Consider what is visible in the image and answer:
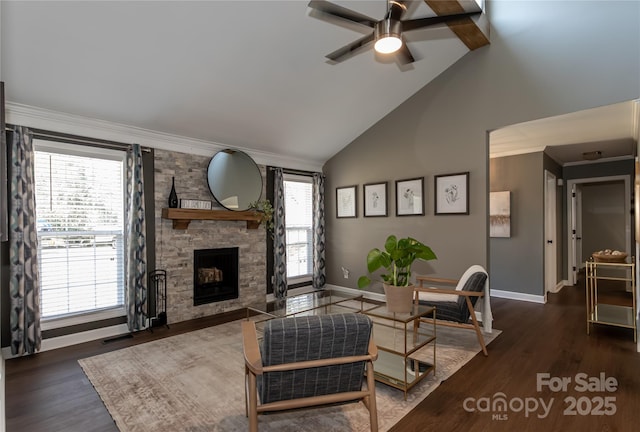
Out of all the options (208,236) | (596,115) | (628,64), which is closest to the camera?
(628,64)

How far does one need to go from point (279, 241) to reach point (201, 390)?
10.3 feet

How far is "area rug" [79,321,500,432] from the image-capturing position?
7.27 feet

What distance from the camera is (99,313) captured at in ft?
12.6

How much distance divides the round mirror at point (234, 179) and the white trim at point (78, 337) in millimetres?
2033

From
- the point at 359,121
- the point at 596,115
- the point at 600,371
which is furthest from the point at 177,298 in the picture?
the point at 596,115

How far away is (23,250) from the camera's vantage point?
3234mm

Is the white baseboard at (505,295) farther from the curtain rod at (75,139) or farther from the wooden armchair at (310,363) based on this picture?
the curtain rod at (75,139)

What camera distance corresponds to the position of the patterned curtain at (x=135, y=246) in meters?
3.94

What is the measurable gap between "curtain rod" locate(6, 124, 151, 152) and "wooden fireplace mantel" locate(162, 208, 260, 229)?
3.03 feet

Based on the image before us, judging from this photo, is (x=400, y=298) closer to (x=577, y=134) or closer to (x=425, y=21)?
(x=425, y=21)

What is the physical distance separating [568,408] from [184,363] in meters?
3.18

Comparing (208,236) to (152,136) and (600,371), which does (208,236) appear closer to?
(152,136)

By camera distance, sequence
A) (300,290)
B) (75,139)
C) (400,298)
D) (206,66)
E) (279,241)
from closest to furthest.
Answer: (400,298) → (206,66) → (75,139) → (279,241) → (300,290)

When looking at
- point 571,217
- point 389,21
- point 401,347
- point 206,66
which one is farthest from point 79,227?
point 571,217
